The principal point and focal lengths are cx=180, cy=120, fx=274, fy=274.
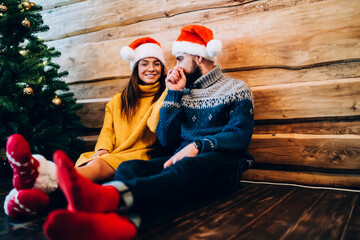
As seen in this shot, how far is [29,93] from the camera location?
213cm

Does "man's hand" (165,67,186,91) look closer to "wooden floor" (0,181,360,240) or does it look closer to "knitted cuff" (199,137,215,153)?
"knitted cuff" (199,137,215,153)

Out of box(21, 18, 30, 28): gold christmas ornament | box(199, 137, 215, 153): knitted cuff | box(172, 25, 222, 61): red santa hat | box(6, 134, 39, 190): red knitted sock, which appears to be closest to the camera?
box(6, 134, 39, 190): red knitted sock

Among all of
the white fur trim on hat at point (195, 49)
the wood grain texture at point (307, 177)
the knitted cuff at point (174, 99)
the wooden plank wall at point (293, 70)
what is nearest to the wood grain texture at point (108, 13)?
the wooden plank wall at point (293, 70)

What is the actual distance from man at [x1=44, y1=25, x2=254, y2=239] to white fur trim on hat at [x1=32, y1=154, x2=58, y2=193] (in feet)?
1.10

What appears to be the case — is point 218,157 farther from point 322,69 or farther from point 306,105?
point 322,69

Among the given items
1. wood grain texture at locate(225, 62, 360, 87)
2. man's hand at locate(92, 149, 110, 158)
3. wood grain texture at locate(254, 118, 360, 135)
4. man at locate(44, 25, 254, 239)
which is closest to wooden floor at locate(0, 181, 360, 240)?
man at locate(44, 25, 254, 239)

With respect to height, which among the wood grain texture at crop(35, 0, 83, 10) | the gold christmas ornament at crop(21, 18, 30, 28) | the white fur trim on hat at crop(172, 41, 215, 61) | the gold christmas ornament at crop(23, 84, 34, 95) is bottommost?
the gold christmas ornament at crop(23, 84, 34, 95)

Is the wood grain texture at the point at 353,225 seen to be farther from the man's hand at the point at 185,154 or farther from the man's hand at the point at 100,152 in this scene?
the man's hand at the point at 100,152

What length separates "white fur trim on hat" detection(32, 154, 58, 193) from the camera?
136 centimetres

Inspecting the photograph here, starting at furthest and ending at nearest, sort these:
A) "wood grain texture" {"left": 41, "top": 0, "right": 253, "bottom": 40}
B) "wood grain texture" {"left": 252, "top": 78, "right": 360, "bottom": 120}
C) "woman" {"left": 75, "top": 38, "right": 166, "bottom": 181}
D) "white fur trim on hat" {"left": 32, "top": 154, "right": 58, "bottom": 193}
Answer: "wood grain texture" {"left": 41, "top": 0, "right": 253, "bottom": 40}
"woman" {"left": 75, "top": 38, "right": 166, "bottom": 181}
"wood grain texture" {"left": 252, "top": 78, "right": 360, "bottom": 120}
"white fur trim on hat" {"left": 32, "top": 154, "right": 58, "bottom": 193}

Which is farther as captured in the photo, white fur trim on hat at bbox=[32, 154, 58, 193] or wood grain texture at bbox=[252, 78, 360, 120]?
wood grain texture at bbox=[252, 78, 360, 120]

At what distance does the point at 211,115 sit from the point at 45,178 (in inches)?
40.5

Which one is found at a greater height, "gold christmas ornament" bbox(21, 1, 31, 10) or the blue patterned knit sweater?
"gold christmas ornament" bbox(21, 1, 31, 10)

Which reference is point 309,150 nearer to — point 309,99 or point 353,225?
point 309,99
